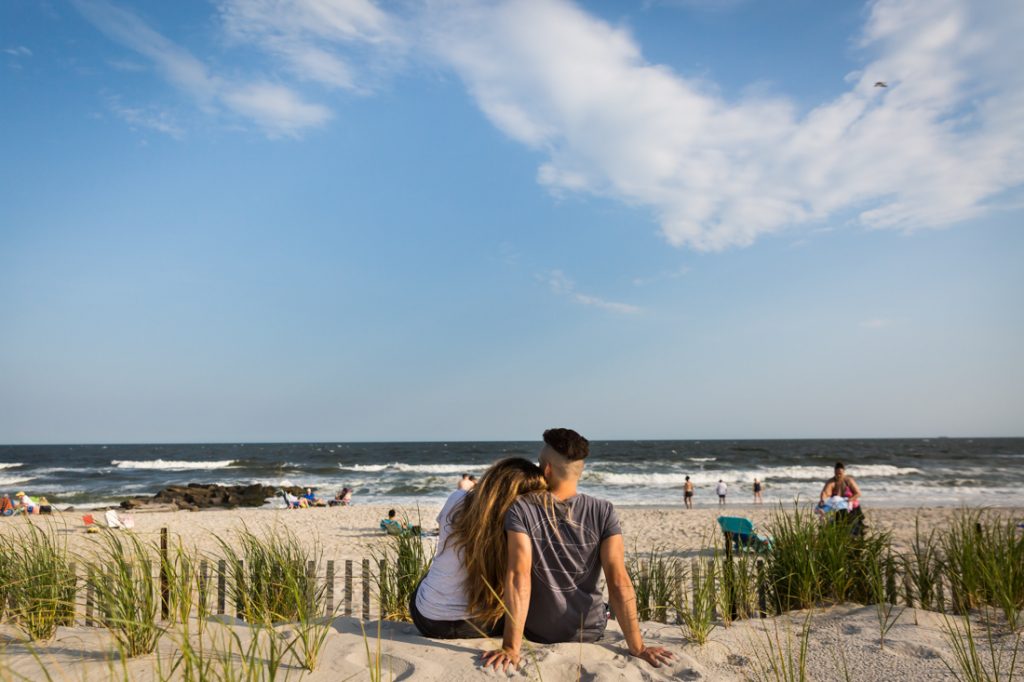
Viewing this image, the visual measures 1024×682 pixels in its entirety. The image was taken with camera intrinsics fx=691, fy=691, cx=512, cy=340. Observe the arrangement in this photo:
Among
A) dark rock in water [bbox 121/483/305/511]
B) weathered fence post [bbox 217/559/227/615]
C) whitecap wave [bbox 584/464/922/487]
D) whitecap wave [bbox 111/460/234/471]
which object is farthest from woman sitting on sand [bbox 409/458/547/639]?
whitecap wave [bbox 111/460/234/471]

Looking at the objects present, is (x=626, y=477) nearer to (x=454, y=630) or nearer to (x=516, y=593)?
(x=454, y=630)

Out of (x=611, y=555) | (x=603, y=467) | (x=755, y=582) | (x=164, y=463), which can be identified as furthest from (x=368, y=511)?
(x=164, y=463)

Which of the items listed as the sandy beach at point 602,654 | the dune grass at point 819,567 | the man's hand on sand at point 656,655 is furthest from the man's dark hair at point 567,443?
the dune grass at point 819,567

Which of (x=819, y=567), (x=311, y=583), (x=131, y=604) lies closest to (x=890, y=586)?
(x=819, y=567)

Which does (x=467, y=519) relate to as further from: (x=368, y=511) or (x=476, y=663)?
(x=368, y=511)

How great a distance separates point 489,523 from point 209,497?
1113 inches

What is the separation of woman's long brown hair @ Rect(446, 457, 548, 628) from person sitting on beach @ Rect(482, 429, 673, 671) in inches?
3.8

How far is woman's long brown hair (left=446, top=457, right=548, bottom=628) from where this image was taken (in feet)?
13.4

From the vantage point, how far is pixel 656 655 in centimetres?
404

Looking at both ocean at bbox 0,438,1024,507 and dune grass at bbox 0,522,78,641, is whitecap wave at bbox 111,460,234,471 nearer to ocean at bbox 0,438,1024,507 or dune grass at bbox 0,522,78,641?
ocean at bbox 0,438,1024,507

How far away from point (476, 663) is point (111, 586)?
7.86 ft

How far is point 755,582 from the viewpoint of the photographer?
5.89 meters

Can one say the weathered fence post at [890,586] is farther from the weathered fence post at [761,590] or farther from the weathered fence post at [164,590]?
the weathered fence post at [164,590]

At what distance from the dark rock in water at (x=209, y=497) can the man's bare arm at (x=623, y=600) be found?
24.8 m
